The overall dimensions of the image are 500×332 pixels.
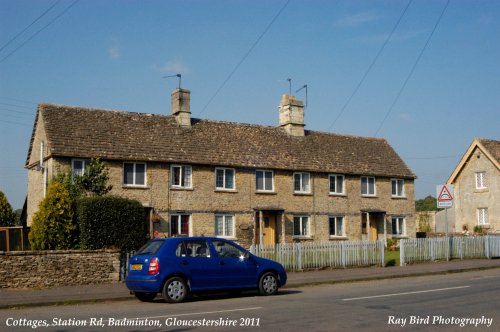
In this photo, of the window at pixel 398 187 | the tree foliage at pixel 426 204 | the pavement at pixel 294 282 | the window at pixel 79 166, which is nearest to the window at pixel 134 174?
the window at pixel 79 166

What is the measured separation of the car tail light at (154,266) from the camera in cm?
1516

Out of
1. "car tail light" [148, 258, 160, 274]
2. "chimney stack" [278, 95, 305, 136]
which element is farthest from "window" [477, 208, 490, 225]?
"car tail light" [148, 258, 160, 274]

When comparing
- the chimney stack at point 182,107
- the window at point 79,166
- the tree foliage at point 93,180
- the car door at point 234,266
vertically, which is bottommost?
the car door at point 234,266

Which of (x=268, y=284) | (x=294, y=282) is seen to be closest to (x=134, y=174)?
(x=294, y=282)

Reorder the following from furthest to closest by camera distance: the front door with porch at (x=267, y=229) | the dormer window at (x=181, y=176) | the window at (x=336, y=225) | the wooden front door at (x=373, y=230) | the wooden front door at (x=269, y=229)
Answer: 1. the wooden front door at (x=373, y=230)
2. the window at (x=336, y=225)
3. the wooden front door at (x=269, y=229)
4. the front door with porch at (x=267, y=229)
5. the dormer window at (x=181, y=176)

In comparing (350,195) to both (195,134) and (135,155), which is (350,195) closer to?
(195,134)

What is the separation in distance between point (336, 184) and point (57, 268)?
2192 cm

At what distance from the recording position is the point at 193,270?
15.6 meters

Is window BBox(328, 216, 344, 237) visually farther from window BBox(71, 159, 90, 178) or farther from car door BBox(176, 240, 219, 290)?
car door BBox(176, 240, 219, 290)

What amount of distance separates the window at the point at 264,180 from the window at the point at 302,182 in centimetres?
167

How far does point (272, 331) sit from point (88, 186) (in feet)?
64.6

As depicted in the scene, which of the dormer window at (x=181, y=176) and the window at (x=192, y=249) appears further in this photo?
the dormer window at (x=181, y=176)

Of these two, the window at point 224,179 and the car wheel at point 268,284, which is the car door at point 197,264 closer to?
the car wheel at point 268,284

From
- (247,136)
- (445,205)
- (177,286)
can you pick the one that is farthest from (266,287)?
(247,136)
